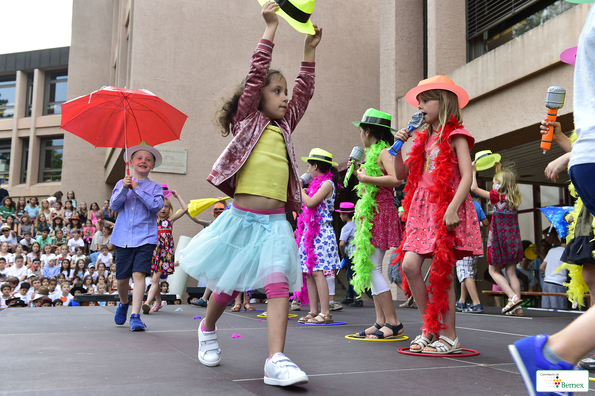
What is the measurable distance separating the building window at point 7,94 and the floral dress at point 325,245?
28.5 meters

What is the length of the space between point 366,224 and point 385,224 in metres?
0.17

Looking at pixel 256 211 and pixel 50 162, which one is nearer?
pixel 256 211

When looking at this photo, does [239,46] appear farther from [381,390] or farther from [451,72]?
[381,390]

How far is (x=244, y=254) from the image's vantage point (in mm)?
2912

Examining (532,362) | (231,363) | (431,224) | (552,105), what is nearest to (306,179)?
(431,224)

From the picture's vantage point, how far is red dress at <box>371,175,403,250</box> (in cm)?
468

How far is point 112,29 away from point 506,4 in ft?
56.7

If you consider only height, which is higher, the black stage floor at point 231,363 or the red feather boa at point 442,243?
the red feather boa at point 442,243

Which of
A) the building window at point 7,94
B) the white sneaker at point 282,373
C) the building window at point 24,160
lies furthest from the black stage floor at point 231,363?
the building window at point 7,94

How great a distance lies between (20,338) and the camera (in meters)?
4.35

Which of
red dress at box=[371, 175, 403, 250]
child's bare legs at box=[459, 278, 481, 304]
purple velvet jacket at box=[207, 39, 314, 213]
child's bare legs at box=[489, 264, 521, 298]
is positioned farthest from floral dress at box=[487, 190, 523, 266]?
purple velvet jacket at box=[207, 39, 314, 213]

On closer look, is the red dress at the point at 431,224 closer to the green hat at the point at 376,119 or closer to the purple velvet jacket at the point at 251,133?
the purple velvet jacket at the point at 251,133

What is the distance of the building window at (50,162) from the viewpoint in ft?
88.3

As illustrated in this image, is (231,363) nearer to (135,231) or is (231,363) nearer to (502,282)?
(135,231)
